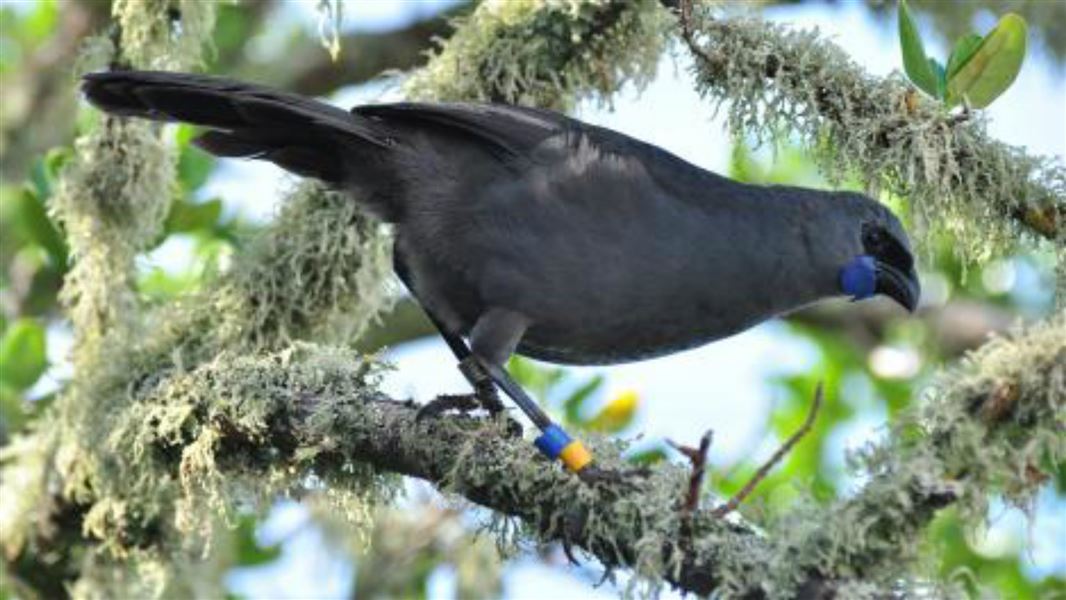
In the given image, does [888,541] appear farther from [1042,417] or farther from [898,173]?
[898,173]

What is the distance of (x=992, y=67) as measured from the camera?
11.9 ft

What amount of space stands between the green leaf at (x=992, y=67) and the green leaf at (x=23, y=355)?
2.67 meters

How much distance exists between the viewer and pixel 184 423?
13.0ft

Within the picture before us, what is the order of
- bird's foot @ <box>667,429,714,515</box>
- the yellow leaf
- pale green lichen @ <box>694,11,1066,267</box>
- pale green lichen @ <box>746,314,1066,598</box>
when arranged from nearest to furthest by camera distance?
pale green lichen @ <box>746,314,1066,598</box> < bird's foot @ <box>667,429,714,515</box> < pale green lichen @ <box>694,11,1066,267</box> < the yellow leaf

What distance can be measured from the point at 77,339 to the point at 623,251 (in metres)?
1.64

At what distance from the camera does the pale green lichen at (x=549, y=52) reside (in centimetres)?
450

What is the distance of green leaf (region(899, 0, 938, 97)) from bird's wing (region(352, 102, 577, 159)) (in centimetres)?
77

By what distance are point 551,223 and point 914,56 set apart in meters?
0.81

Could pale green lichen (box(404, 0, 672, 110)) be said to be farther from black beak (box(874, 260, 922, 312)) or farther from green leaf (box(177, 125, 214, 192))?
green leaf (box(177, 125, 214, 192))

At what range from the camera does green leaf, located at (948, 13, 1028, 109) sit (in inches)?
141

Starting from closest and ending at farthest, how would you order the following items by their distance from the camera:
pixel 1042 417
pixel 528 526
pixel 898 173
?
1. pixel 1042 417
2. pixel 528 526
3. pixel 898 173

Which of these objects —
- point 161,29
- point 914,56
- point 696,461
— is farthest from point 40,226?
point 696,461

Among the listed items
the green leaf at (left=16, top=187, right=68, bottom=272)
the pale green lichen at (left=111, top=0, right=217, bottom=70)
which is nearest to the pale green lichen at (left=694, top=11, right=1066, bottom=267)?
the pale green lichen at (left=111, top=0, right=217, bottom=70)

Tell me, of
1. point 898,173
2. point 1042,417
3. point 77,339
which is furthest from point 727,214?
point 77,339
